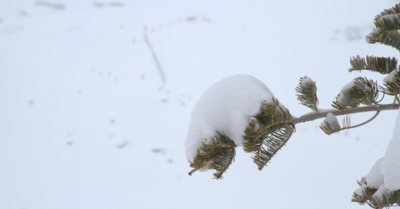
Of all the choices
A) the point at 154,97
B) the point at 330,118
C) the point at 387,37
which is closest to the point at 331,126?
the point at 330,118

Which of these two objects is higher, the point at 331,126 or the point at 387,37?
the point at 387,37

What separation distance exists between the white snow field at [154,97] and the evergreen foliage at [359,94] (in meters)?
1.71

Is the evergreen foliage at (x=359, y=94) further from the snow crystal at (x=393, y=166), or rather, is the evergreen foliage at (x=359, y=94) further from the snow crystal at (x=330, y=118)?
the snow crystal at (x=393, y=166)

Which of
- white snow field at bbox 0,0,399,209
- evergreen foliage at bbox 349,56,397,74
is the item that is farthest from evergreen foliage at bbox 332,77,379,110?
white snow field at bbox 0,0,399,209

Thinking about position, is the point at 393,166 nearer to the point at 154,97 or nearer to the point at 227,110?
the point at 227,110

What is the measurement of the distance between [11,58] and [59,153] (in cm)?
217

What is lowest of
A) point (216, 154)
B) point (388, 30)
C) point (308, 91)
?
point (216, 154)

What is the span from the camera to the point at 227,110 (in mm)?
788

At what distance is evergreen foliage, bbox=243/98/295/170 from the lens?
0.68 meters

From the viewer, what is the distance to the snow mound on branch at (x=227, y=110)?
726mm

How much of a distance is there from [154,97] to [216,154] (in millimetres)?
2768

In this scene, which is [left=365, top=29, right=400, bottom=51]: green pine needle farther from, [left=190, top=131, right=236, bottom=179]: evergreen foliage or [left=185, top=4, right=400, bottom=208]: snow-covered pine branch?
[left=190, top=131, right=236, bottom=179]: evergreen foliage

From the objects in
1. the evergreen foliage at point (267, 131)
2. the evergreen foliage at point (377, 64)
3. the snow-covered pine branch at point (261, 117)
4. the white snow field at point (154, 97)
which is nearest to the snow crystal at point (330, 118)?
the snow-covered pine branch at point (261, 117)

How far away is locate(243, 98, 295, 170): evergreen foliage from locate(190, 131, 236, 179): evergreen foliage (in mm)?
64
